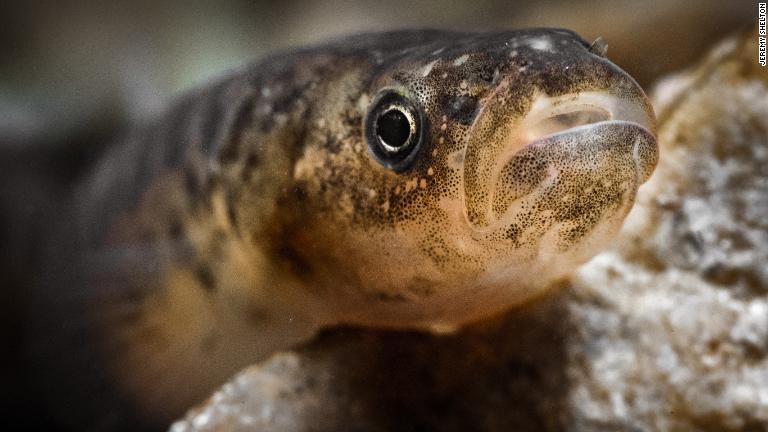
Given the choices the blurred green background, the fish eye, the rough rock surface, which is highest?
the blurred green background

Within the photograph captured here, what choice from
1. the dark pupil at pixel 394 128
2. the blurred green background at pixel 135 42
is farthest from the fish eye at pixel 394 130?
the blurred green background at pixel 135 42

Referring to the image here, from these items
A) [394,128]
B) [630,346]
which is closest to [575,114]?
[394,128]

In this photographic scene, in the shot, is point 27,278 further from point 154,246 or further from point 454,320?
point 454,320

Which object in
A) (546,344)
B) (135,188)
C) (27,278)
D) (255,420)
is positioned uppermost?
(27,278)

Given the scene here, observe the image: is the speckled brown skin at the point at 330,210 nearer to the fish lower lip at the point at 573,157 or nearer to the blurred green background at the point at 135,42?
the fish lower lip at the point at 573,157

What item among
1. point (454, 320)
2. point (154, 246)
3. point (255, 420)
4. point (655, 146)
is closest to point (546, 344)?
point (454, 320)

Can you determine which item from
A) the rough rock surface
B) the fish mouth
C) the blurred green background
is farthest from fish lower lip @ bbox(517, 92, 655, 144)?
the blurred green background

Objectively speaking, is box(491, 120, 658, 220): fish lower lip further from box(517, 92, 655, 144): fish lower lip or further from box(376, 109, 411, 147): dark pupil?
box(376, 109, 411, 147): dark pupil
